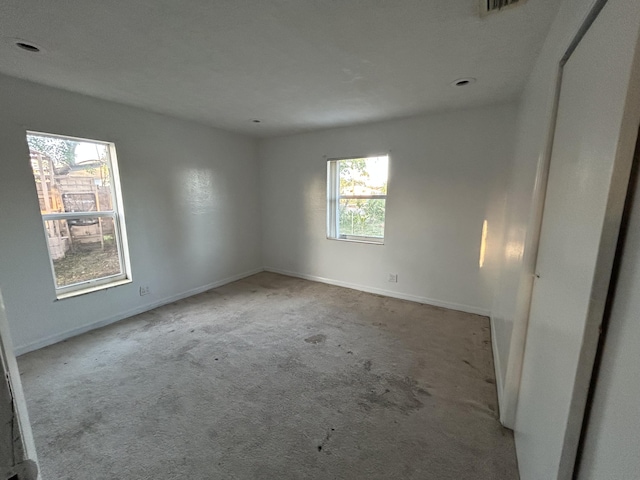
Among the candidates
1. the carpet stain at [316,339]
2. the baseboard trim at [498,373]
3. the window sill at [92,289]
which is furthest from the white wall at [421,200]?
the window sill at [92,289]

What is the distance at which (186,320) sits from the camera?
3.04 metres

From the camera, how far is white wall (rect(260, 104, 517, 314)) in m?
2.97

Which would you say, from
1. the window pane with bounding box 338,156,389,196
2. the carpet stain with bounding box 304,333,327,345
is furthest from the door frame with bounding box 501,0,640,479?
the window pane with bounding box 338,156,389,196

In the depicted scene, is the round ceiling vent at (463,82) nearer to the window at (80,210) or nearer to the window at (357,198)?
the window at (357,198)

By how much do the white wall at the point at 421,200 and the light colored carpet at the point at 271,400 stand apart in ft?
2.09

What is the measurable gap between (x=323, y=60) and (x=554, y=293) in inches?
75.5

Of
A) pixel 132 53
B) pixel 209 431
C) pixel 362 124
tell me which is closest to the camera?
pixel 209 431

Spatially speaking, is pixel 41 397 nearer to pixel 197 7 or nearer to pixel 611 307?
pixel 197 7

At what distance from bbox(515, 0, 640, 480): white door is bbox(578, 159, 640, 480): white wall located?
0.04m

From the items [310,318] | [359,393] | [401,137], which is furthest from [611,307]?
[401,137]

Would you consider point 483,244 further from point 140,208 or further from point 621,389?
point 140,208

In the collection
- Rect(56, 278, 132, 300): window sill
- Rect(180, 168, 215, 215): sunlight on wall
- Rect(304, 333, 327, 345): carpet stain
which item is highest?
Rect(180, 168, 215, 215): sunlight on wall

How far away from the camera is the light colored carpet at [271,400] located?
1446 millimetres

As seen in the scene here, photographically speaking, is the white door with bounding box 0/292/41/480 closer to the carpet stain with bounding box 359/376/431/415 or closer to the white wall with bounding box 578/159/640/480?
the white wall with bounding box 578/159/640/480
